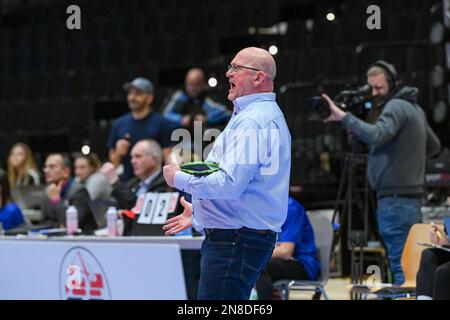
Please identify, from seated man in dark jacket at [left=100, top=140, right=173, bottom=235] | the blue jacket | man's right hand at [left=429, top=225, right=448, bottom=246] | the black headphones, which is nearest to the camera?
man's right hand at [left=429, top=225, right=448, bottom=246]

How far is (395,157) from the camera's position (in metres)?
6.62

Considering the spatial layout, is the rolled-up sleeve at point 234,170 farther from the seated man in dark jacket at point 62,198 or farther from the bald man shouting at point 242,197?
the seated man in dark jacket at point 62,198

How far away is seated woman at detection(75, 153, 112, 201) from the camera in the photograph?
8094 millimetres

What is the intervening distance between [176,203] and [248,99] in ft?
8.01

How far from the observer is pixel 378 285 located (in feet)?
19.6

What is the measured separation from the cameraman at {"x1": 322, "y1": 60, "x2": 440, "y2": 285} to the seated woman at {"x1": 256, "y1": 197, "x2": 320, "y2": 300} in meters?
0.53

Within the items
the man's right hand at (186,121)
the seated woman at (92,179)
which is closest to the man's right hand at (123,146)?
the seated woman at (92,179)

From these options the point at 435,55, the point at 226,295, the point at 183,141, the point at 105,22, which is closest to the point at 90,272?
the point at 226,295

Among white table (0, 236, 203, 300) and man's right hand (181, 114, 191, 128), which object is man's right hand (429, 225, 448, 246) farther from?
man's right hand (181, 114, 191, 128)

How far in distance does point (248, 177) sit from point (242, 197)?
0.11m

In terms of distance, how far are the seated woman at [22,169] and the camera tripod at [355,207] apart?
3783 mm

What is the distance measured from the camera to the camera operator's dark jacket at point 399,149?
6547 millimetres

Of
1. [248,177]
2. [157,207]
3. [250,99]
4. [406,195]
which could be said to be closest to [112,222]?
[157,207]

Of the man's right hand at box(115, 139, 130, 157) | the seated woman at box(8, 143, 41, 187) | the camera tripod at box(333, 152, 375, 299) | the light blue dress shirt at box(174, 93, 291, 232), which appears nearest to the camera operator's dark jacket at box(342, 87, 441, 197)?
the camera tripod at box(333, 152, 375, 299)
